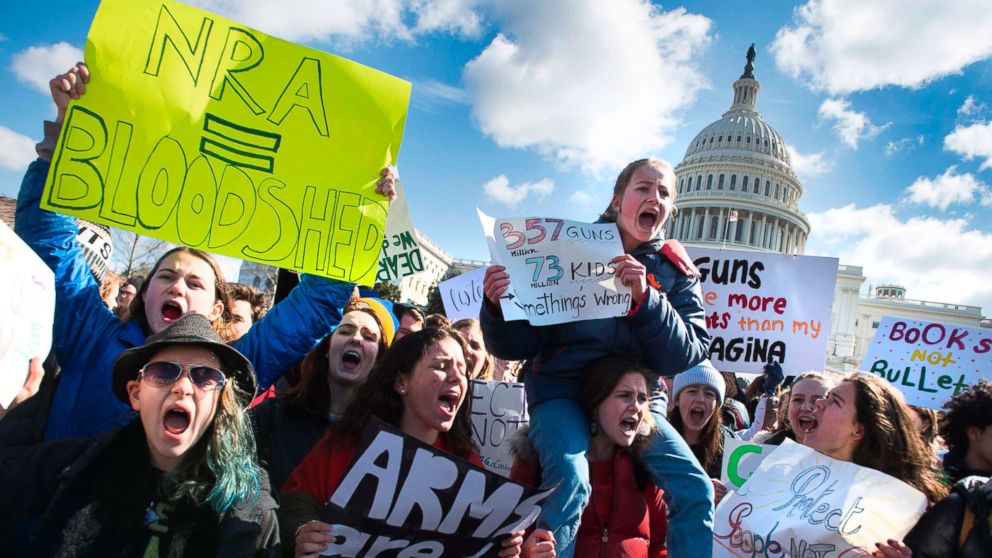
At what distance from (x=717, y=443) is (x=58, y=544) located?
3.28 meters

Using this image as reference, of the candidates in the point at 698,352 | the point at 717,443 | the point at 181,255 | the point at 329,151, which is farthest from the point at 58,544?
the point at 717,443

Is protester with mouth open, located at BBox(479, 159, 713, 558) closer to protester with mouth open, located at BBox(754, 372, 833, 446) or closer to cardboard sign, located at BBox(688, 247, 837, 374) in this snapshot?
protester with mouth open, located at BBox(754, 372, 833, 446)

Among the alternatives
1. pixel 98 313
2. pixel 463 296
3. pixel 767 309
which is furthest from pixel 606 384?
pixel 463 296

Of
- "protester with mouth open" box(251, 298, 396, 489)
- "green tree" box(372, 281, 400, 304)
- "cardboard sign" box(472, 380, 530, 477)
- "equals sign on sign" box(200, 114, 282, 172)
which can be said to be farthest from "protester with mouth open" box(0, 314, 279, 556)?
"green tree" box(372, 281, 400, 304)

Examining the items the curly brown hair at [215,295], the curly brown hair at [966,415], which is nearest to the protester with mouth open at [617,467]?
the curly brown hair at [215,295]

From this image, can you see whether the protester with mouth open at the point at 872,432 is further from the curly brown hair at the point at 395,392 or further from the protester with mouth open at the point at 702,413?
the curly brown hair at the point at 395,392

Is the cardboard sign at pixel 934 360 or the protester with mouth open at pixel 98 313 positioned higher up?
the cardboard sign at pixel 934 360

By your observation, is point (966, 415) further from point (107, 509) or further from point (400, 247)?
point (400, 247)

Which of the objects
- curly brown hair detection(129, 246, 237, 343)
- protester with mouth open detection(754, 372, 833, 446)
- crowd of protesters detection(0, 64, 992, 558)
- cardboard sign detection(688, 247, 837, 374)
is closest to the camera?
crowd of protesters detection(0, 64, 992, 558)

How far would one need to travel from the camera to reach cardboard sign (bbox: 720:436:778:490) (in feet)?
10.8

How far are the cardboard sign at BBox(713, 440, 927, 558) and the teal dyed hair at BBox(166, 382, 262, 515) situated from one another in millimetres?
1913

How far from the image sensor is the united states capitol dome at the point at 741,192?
7519 centimetres

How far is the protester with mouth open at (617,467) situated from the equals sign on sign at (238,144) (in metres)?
1.61

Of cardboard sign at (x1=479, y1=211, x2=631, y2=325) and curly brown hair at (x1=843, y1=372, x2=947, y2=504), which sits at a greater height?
cardboard sign at (x1=479, y1=211, x2=631, y2=325)
